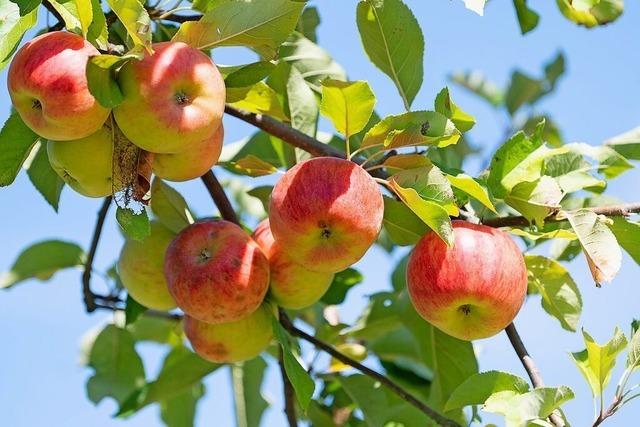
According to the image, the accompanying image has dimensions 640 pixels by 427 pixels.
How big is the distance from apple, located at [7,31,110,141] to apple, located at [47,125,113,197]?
75 millimetres

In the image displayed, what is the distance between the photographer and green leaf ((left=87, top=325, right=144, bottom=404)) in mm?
2871

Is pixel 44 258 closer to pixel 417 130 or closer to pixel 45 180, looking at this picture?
pixel 45 180

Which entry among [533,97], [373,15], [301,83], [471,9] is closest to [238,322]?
[301,83]

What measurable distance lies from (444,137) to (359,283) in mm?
826

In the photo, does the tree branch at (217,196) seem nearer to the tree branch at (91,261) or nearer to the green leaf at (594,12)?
the tree branch at (91,261)

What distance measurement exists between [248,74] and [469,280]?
568mm

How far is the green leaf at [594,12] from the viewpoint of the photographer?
8.19 ft

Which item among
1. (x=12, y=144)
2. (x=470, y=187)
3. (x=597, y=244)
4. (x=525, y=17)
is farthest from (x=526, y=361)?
(x=12, y=144)

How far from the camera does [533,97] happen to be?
12.4ft

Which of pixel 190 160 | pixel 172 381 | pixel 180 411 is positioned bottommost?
pixel 180 411

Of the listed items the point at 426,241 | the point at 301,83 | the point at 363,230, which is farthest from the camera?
the point at 301,83

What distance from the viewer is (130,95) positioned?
1617 millimetres

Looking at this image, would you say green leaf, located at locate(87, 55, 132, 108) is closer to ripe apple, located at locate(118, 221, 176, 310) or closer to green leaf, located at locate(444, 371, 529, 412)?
ripe apple, located at locate(118, 221, 176, 310)

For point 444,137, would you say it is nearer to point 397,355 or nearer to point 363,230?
point 363,230
